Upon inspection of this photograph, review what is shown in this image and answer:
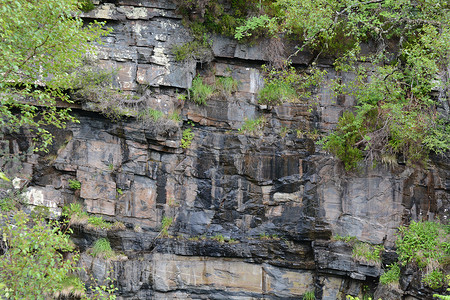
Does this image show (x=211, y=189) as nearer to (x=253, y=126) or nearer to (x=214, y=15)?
(x=253, y=126)

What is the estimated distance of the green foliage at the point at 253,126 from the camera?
11.5 metres

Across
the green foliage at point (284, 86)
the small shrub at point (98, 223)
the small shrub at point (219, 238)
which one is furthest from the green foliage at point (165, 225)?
the green foliage at point (284, 86)

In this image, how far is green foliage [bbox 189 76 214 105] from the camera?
37.6 ft

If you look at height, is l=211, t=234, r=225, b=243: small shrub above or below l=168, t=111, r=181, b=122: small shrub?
below

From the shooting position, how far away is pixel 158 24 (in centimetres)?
1140

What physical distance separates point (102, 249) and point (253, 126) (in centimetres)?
528

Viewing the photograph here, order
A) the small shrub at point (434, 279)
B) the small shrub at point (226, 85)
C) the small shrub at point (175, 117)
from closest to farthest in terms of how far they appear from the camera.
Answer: the small shrub at point (434, 279) < the small shrub at point (175, 117) < the small shrub at point (226, 85)

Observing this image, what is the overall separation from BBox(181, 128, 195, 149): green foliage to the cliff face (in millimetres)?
184

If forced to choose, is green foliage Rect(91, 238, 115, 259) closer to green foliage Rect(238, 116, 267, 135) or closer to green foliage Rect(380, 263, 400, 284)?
green foliage Rect(238, 116, 267, 135)

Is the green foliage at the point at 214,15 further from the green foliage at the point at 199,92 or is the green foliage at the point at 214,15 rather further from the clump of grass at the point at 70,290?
the clump of grass at the point at 70,290

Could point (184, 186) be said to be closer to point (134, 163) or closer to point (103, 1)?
point (134, 163)

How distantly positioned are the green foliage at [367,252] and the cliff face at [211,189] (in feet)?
0.51

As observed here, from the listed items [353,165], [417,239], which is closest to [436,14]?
[353,165]

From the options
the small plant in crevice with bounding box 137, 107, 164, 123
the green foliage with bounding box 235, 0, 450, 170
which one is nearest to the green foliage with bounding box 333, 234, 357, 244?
the green foliage with bounding box 235, 0, 450, 170
